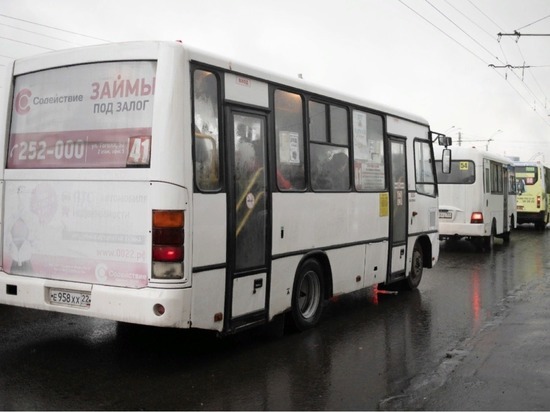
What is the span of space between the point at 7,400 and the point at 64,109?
2754mm

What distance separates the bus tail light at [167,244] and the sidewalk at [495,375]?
2130 mm

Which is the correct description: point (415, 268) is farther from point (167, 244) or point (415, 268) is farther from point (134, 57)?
point (134, 57)

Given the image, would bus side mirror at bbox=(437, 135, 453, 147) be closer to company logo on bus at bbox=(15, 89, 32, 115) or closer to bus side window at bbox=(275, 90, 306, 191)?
bus side window at bbox=(275, 90, 306, 191)

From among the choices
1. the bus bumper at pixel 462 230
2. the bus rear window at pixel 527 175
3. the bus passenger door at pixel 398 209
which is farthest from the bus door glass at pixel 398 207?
the bus rear window at pixel 527 175

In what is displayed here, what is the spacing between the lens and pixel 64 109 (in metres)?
6.18

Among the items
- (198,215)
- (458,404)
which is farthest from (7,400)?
(458,404)

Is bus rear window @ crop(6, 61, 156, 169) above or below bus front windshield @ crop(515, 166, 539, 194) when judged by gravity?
below

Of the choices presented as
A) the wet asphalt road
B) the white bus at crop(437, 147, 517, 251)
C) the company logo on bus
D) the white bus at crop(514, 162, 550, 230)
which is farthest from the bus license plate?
the white bus at crop(514, 162, 550, 230)

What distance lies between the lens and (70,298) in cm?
592

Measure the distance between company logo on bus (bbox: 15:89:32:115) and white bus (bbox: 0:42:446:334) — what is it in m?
0.02

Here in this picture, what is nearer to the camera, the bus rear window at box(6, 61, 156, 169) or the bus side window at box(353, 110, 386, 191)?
the bus rear window at box(6, 61, 156, 169)

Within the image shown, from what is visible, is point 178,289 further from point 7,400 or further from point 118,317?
point 7,400

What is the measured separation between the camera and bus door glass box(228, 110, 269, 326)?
6.21 meters

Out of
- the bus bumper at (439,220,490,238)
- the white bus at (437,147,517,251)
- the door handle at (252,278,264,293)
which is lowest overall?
the door handle at (252,278,264,293)
